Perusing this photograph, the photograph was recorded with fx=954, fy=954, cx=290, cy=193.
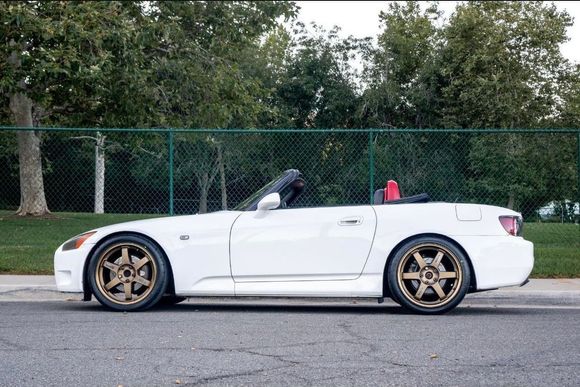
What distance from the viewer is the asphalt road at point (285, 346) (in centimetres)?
557

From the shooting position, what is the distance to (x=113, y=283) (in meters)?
8.71

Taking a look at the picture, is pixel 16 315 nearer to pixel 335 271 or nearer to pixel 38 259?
pixel 335 271

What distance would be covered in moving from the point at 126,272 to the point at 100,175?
889cm

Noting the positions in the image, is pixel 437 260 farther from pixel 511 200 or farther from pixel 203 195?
pixel 203 195

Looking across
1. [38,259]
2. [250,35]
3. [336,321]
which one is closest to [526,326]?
[336,321]

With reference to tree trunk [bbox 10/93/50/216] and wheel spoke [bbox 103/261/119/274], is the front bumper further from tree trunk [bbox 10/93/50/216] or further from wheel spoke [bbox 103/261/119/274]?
tree trunk [bbox 10/93/50/216]

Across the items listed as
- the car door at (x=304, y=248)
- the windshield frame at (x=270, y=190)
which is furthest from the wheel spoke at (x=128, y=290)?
the windshield frame at (x=270, y=190)

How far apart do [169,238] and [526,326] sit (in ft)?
10.6

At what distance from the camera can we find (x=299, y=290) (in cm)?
858

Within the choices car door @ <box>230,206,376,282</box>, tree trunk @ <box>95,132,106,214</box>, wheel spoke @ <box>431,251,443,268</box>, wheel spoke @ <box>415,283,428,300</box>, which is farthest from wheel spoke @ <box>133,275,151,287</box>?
tree trunk @ <box>95,132,106,214</box>

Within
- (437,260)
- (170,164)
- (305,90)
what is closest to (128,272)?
(437,260)

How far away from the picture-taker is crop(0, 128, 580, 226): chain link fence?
14.8 m

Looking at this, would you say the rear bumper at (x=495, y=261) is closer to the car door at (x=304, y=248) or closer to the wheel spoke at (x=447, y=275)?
the wheel spoke at (x=447, y=275)

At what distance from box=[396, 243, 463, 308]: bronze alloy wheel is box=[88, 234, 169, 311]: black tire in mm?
2166
